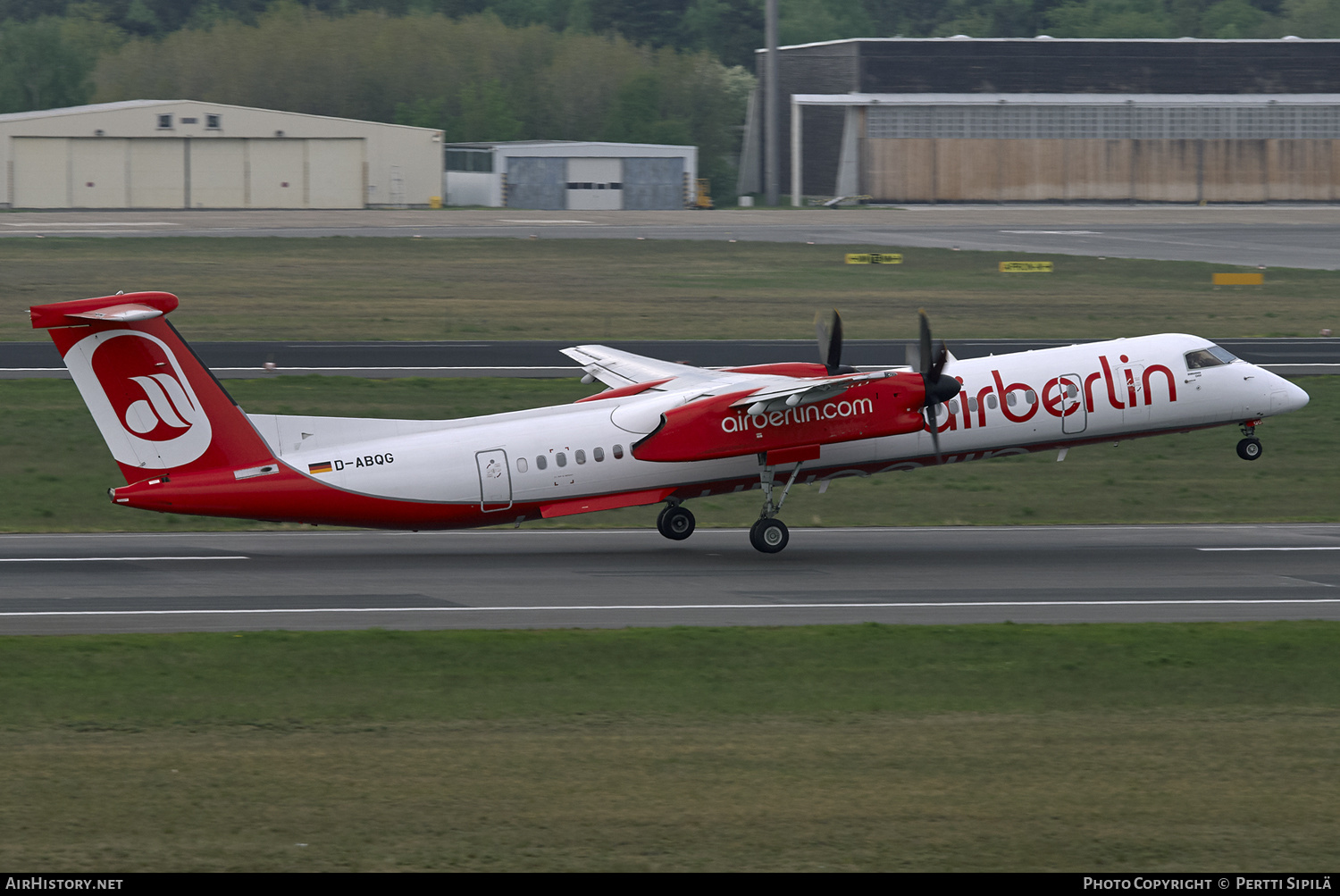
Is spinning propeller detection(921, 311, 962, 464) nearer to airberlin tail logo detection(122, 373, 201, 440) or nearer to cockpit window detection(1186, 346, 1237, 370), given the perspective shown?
cockpit window detection(1186, 346, 1237, 370)

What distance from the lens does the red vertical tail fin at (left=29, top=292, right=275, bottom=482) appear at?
23.5m

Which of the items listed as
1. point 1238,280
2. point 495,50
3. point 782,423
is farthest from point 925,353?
point 495,50

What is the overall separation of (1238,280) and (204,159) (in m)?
72.3

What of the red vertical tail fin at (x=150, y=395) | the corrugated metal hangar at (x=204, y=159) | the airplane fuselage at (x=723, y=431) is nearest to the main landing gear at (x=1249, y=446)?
the airplane fuselage at (x=723, y=431)

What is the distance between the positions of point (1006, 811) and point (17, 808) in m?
8.72

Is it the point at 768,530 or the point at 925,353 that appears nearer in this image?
the point at 925,353

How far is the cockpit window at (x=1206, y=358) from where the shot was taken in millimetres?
28906

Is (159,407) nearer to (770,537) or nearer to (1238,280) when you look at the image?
(770,537)

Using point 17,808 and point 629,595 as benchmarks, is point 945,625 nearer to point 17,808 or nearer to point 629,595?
point 629,595

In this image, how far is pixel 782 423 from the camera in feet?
86.5

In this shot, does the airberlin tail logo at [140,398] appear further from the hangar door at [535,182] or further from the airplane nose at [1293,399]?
the hangar door at [535,182]

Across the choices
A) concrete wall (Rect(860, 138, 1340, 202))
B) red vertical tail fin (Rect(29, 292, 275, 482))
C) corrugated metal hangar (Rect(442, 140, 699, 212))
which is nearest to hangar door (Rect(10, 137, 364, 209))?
corrugated metal hangar (Rect(442, 140, 699, 212))
